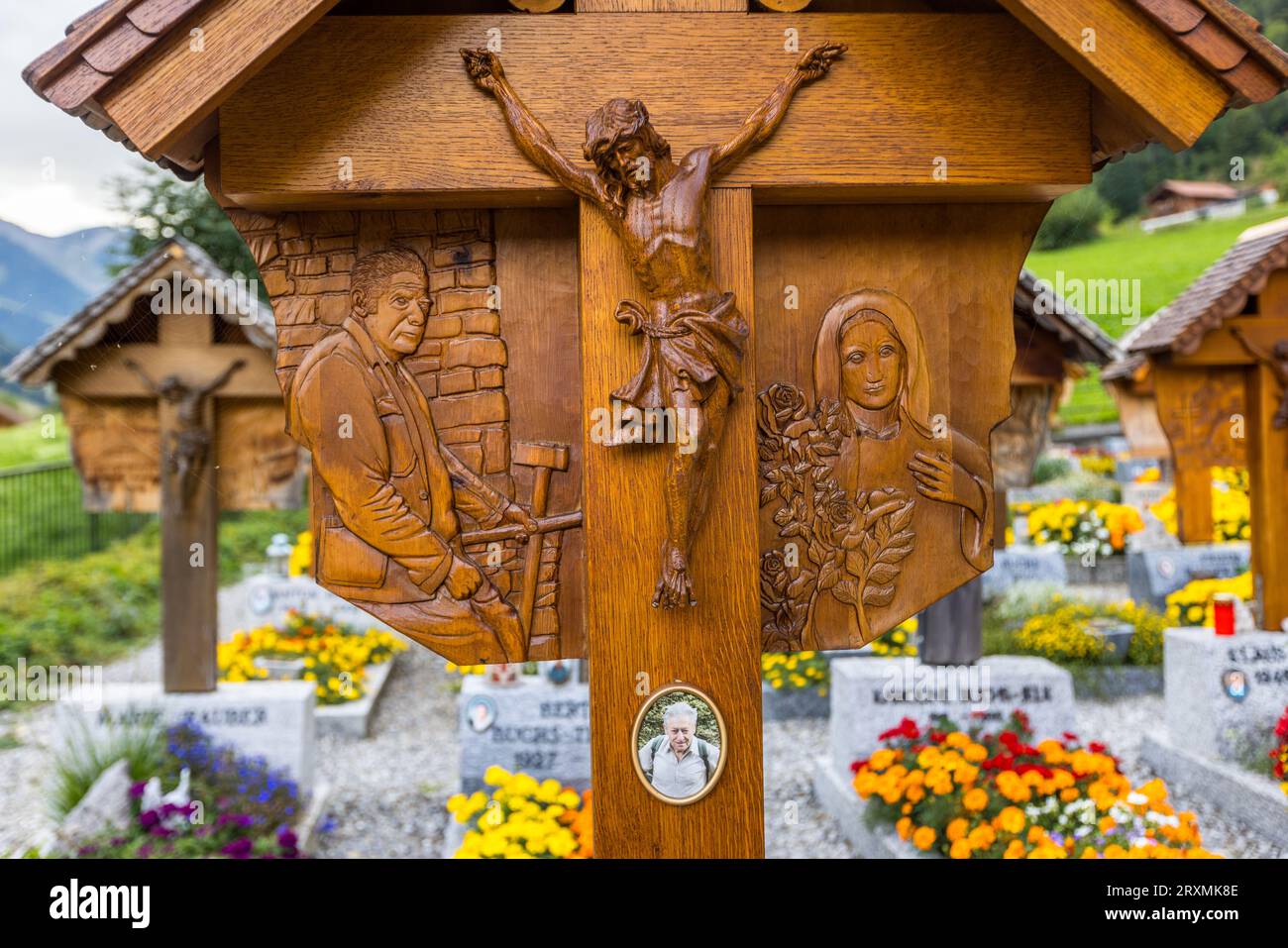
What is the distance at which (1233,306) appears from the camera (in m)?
6.94

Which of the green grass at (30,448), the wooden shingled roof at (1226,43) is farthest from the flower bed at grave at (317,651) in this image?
the wooden shingled roof at (1226,43)

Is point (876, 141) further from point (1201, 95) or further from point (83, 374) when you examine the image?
point (83, 374)

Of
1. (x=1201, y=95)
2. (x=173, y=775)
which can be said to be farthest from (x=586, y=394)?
(x=173, y=775)

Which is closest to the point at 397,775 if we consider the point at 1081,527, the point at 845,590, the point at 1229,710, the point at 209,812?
the point at 209,812

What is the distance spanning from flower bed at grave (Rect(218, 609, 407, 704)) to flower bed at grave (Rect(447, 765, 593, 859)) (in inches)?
178

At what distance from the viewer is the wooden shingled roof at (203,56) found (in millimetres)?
1934

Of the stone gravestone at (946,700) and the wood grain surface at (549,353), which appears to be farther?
the stone gravestone at (946,700)

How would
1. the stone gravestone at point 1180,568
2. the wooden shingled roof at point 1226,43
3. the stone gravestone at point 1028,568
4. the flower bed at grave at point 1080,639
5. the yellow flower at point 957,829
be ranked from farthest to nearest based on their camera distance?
the stone gravestone at point 1028,568 < the stone gravestone at point 1180,568 < the flower bed at grave at point 1080,639 < the yellow flower at point 957,829 < the wooden shingled roof at point 1226,43

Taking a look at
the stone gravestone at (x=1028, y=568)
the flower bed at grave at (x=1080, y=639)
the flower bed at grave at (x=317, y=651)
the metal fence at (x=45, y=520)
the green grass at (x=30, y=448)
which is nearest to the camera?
the flower bed at grave at (x=317, y=651)

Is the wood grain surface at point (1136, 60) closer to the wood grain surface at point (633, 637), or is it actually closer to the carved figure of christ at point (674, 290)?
the carved figure of christ at point (674, 290)

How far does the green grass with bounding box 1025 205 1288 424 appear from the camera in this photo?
26.0m

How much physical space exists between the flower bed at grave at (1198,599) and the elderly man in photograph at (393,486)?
10.5 m

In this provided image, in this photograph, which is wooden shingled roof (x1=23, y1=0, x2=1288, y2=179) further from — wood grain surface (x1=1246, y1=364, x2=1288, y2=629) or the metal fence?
the metal fence

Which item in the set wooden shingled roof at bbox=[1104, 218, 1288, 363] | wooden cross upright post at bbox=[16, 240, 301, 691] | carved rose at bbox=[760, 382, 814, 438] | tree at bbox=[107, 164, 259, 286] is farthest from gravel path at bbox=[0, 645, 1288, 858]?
tree at bbox=[107, 164, 259, 286]
